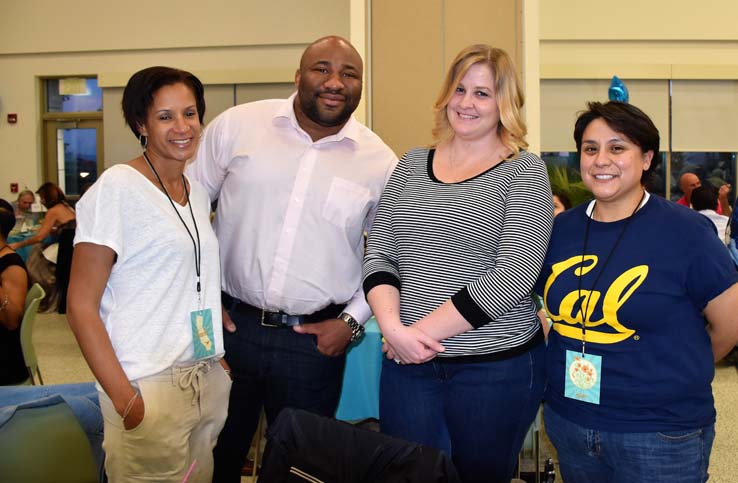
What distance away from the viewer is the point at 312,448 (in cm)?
133

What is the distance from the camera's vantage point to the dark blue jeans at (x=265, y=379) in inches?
77.6

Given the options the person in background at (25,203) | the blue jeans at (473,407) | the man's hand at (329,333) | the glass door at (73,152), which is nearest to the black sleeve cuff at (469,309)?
the blue jeans at (473,407)

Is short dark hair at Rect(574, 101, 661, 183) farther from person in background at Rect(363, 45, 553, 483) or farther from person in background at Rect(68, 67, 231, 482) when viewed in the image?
person in background at Rect(68, 67, 231, 482)

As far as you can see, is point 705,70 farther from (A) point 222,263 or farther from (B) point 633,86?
(A) point 222,263

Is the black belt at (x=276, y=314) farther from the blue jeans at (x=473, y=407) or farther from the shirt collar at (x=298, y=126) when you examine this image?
the shirt collar at (x=298, y=126)

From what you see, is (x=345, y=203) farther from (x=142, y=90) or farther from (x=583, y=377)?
(x=583, y=377)

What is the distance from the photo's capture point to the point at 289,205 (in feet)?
6.55

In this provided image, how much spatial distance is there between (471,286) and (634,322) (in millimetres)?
379

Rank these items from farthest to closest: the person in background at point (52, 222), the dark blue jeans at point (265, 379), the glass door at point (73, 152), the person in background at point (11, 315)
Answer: the glass door at point (73, 152) → the person in background at point (52, 222) → the person in background at point (11, 315) → the dark blue jeans at point (265, 379)

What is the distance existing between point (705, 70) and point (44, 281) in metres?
8.73

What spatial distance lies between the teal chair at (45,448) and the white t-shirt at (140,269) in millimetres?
361

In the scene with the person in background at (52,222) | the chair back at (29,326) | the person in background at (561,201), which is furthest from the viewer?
the person in background at (52,222)

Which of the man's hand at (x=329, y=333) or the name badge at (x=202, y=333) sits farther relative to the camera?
the man's hand at (x=329, y=333)

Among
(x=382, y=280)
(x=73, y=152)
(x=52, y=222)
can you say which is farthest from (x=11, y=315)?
(x=73, y=152)
